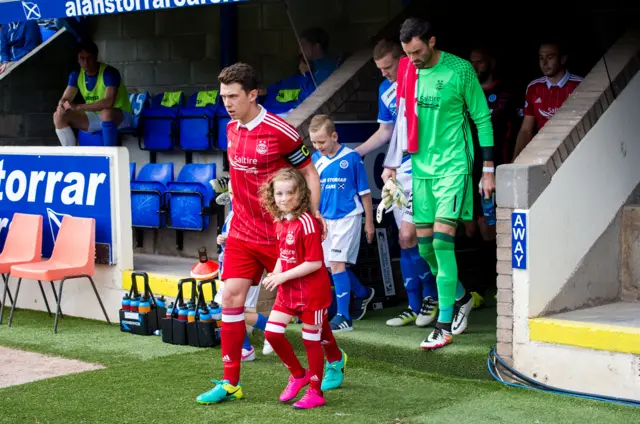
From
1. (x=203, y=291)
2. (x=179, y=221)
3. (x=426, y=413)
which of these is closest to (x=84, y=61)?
(x=179, y=221)

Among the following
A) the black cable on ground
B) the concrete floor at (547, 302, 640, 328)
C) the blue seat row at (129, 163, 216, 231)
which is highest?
the blue seat row at (129, 163, 216, 231)

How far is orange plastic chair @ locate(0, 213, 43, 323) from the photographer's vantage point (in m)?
9.64

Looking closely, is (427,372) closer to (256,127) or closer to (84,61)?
(256,127)

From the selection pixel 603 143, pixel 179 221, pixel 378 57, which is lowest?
pixel 179 221

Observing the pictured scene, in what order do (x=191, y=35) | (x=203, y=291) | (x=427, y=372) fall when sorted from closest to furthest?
(x=427, y=372) < (x=203, y=291) < (x=191, y=35)

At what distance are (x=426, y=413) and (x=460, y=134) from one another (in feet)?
6.46

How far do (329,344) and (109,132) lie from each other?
18.3 ft

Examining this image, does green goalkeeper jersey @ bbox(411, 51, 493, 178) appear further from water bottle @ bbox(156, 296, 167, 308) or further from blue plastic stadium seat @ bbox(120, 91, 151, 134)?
blue plastic stadium seat @ bbox(120, 91, 151, 134)

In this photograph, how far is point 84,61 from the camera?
11781mm

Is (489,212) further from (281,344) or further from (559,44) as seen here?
(281,344)

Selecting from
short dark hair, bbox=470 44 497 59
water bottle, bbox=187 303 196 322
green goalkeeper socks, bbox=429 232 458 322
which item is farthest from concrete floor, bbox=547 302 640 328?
water bottle, bbox=187 303 196 322

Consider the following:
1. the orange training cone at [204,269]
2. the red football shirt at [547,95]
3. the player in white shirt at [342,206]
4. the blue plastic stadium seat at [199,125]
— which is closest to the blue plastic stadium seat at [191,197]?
the blue plastic stadium seat at [199,125]

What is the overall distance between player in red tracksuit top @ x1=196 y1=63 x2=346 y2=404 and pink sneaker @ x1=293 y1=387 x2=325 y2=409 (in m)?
0.39

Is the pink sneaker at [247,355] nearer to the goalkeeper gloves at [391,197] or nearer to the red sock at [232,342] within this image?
the red sock at [232,342]
